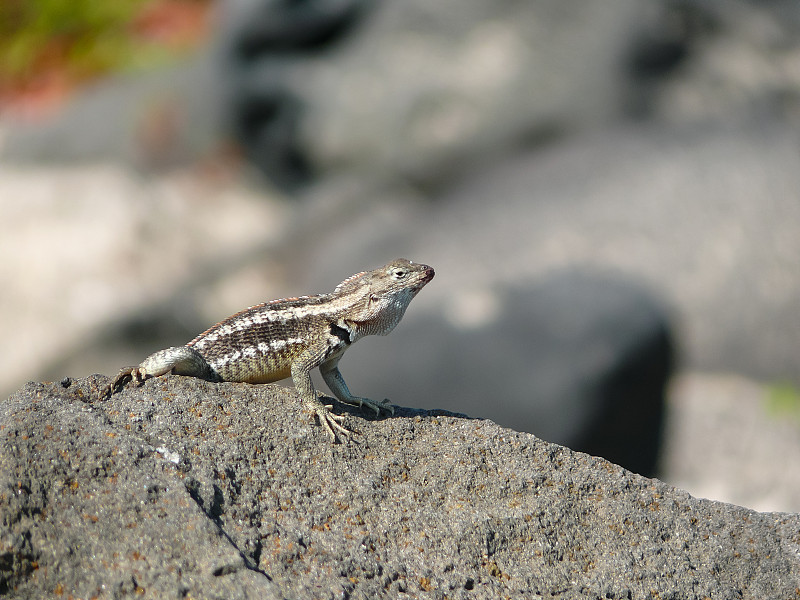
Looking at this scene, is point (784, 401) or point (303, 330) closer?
point (303, 330)

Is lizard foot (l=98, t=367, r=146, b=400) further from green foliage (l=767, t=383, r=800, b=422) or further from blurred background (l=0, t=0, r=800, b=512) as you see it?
green foliage (l=767, t=383, r=800, b=422)

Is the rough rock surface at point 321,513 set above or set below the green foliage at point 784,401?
Result: above

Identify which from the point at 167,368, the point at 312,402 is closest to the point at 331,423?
→ the point at 312,402

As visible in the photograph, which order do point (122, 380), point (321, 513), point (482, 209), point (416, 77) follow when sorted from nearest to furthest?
point (321, 513)
point (122, 380)
point (482, 209)
point (416, 77)

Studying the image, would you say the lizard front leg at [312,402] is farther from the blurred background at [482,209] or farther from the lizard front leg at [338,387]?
the blurred background at [482,209]

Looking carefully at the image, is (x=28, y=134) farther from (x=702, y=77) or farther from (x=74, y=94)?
(x=702, y=77)

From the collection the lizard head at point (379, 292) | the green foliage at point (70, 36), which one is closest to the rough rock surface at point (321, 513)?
the lizard head at point (379, 292)

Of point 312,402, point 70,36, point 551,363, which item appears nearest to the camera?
point 312,402

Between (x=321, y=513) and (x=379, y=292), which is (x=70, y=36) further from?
(x=321, y=513)
